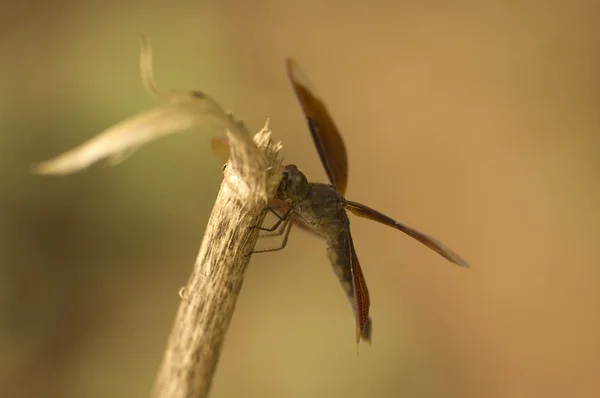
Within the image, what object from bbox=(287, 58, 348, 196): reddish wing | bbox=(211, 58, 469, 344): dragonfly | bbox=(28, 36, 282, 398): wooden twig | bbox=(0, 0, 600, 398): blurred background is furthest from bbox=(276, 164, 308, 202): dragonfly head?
bbox=(0, 0, 600, 398): blurred background

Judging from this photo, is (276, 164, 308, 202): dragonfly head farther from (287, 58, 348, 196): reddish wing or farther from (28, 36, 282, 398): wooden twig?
(28, 36, 282, 398): wooden twig

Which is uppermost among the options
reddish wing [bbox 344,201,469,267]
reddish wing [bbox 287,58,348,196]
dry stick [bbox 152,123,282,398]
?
reddish wing [bbox 287,58,348,196]

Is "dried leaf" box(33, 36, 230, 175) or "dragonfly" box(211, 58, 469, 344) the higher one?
"dragonfly" box(211, 58, 469, 344)

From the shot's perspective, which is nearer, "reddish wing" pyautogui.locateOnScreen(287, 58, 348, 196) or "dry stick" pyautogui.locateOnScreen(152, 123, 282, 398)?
"dry stick" pyautogui.locateOnScreen(152, 123, 282, 398)

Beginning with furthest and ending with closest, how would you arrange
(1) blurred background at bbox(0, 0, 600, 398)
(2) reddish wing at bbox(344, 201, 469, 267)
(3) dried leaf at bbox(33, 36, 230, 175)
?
(1) blurred background at bbox(0, 0, 600, 398) → (2) reddish wing at bbox(344, 201, 469, 267) → (3) dried leaf at bbox(33, 36, 230, 175)

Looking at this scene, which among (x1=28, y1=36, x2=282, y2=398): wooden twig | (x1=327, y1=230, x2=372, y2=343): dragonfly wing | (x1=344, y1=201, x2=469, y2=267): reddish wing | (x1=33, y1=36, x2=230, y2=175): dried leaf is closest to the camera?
(x1=33, y1=36, x2=230, y2=175): dried leaf

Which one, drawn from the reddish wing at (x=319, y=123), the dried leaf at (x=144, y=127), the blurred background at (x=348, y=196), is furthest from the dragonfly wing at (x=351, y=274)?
the blurred background at (x=348, y=196)
